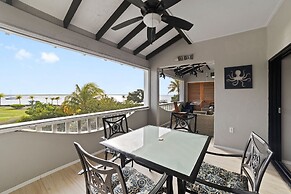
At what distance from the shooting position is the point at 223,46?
138 inches

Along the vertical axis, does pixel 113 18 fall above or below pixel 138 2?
above

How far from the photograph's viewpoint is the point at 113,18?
108 inches

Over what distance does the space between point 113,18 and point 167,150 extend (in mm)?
2460

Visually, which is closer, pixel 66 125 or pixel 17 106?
pixel 17 106

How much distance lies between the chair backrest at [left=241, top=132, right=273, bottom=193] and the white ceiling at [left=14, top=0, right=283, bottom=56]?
2.20m

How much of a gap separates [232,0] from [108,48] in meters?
2.52

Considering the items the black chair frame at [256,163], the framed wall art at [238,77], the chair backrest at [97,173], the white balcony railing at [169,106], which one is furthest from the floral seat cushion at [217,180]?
the white balcony railing at [169,106]

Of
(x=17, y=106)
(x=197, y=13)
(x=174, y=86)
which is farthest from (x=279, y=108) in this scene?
(x=174, y=86)

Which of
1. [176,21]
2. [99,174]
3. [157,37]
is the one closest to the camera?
[99,174]

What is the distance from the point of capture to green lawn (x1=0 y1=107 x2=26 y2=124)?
204 cm

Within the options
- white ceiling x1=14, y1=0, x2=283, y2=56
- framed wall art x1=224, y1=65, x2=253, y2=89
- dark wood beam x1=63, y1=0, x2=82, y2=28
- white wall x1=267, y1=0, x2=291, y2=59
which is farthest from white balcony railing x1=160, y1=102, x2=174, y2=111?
dark wood beam x1=63, y1=0, x2=82, y2=28

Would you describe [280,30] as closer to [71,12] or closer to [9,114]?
[71,12]

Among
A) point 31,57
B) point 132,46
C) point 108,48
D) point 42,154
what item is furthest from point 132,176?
point 132,46

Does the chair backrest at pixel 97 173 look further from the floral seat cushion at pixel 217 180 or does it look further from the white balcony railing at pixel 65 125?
the white balcony railing at pixel 65 125
